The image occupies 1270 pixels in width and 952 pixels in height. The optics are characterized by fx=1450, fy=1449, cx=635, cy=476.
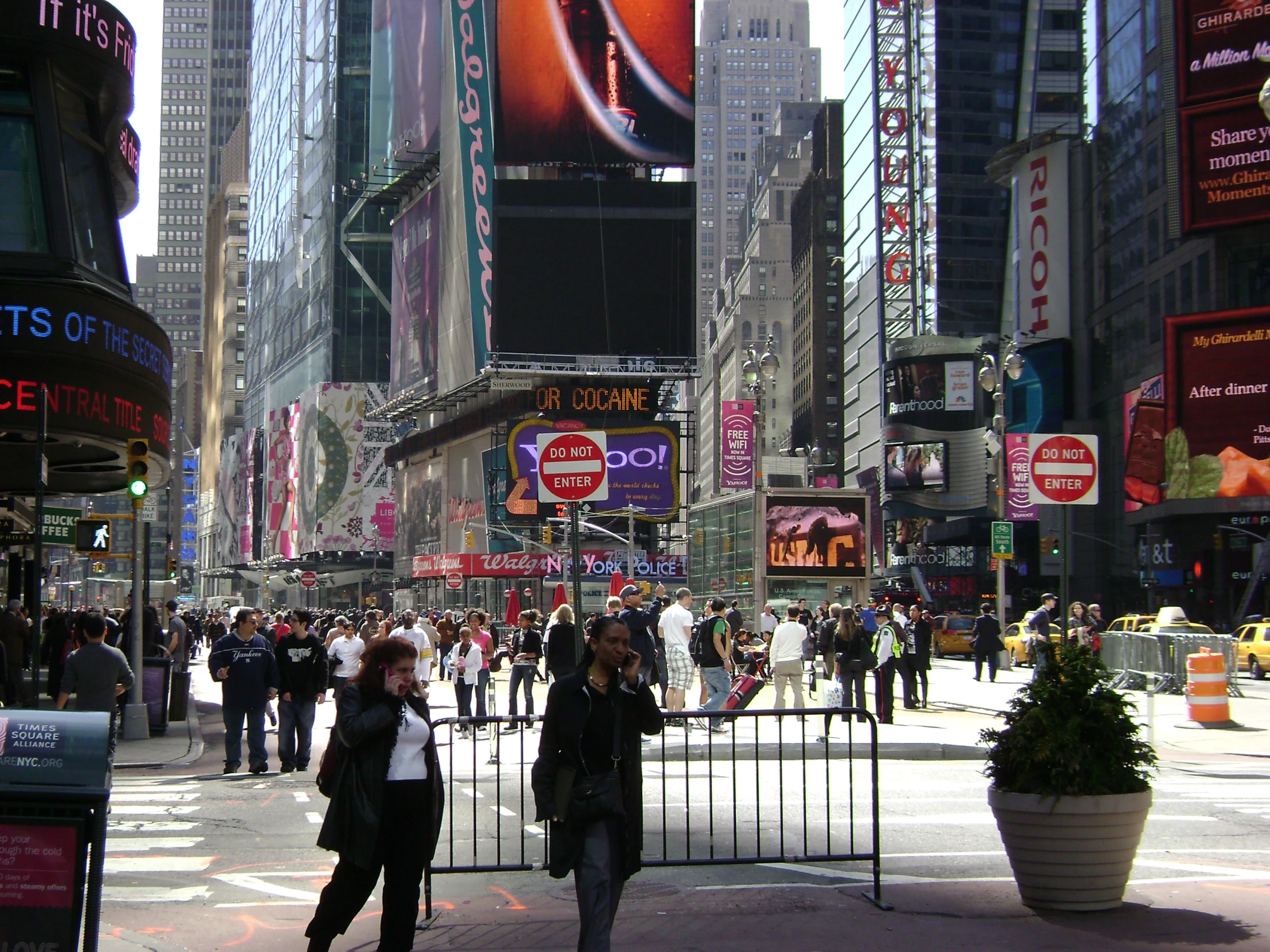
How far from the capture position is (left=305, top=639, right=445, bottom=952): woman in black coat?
21.5ft

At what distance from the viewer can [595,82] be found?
234 ft

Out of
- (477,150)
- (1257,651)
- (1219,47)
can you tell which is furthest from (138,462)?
(477,150)

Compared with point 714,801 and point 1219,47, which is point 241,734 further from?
point 1219,47

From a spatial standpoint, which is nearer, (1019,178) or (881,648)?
(881,648)

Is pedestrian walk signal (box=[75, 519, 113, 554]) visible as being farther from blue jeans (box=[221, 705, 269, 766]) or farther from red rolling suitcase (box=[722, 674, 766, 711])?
red rolling suitcase (box=[722, 674, 766, 711])

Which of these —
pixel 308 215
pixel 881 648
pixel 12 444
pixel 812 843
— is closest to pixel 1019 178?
pixel 308 215

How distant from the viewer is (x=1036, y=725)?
797 centimetres

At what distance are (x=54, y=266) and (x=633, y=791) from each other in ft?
43.7

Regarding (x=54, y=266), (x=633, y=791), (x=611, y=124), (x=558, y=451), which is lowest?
(x=633, y=791)

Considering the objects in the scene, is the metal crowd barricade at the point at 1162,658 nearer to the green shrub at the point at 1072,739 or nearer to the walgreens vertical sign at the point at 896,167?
the green shrub at the point at 1072,739

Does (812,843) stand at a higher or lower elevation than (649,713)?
lower

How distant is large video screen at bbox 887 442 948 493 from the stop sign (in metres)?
83.9

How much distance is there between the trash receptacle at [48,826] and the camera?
229 inches

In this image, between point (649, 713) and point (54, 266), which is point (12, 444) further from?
point (649, 713)
